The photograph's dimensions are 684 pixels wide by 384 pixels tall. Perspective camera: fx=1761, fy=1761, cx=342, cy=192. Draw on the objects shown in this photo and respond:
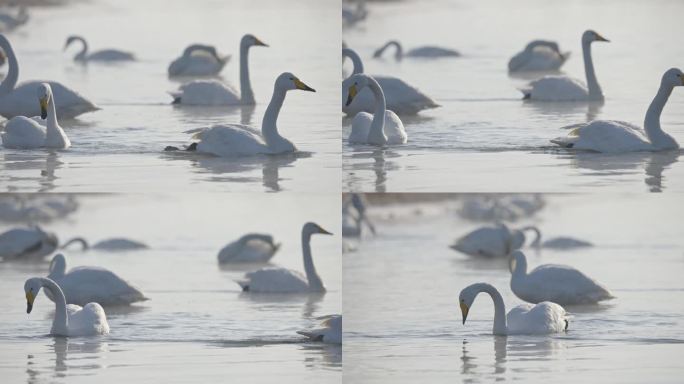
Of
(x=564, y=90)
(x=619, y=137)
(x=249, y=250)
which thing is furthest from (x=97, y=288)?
(x=564, y=90)

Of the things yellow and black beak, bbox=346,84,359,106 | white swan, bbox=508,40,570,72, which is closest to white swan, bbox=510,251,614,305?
yellow and black beak, bbox=346,84,359,106

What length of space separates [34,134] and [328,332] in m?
3.67

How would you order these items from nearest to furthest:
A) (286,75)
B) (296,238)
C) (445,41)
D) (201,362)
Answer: (201,362) < (286,75) < (296,238) < (445,41)

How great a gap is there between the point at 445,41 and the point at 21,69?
6.74 meters

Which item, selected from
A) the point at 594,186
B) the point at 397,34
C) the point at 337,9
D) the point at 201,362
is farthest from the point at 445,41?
the point at 201,362

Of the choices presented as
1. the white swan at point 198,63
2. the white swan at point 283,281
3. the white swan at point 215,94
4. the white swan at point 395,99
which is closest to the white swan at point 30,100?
the white swan at point 215,94

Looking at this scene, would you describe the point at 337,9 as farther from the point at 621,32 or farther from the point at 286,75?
the point at 286,75

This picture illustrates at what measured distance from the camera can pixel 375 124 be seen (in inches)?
606

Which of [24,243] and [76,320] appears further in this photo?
[24,243]

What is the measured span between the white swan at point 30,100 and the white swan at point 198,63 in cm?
456

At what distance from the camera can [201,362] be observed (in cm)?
1247

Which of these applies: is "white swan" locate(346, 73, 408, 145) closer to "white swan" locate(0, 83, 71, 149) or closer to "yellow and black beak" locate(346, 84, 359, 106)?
"yellow and black beak" locate(346, 84, 359, 106)

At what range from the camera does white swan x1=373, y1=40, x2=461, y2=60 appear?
23.4 m

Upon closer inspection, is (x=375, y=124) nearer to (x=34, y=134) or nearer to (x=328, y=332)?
(x=328, y=332)
